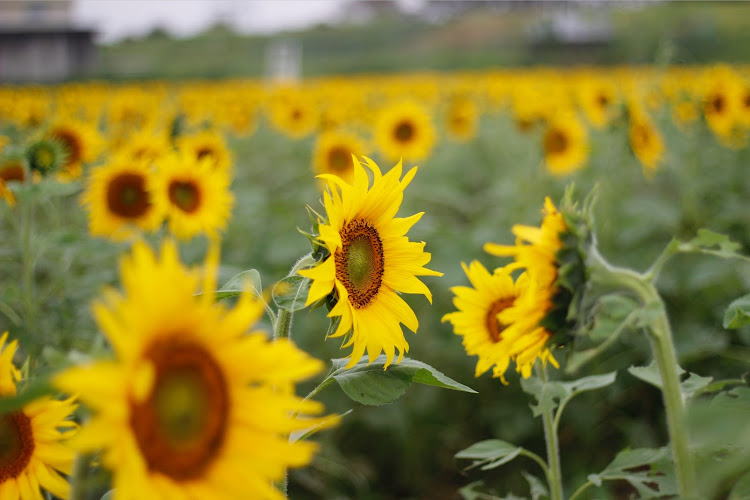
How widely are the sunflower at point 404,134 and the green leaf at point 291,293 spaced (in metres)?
3.70

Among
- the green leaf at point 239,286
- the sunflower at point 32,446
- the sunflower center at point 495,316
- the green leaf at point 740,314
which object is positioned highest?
the green leaf at point 239,286

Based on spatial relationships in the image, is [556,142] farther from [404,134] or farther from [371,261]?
[371,261]

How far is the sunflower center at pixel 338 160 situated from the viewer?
12.8 ft

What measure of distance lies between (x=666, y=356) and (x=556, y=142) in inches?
140

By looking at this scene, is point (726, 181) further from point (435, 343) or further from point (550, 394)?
point (550, 394)

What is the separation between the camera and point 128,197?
8.29ft

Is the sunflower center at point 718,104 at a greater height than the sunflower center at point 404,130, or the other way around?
the sunflower center at point 718,104

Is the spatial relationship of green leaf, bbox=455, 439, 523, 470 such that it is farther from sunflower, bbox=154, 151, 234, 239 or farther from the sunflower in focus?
the sunflower in focus

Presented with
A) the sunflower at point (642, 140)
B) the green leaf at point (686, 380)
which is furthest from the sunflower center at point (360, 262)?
the sunflower at point (642, 140)

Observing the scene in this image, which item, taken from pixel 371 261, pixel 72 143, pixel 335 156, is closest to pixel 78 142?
pixel 72 143

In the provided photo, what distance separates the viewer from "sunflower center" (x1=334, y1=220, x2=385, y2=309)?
3.71 feet

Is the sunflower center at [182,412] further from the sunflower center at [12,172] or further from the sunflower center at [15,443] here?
the sunflower center at [12,172]

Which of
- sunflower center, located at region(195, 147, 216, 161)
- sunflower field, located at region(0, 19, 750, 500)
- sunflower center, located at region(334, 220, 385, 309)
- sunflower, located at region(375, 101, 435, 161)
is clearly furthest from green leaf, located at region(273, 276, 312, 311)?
sunflower, located at region(375, 101, 435, 161)

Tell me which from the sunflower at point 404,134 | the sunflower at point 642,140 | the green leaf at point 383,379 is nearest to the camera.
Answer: the green leaf at point 383,379
